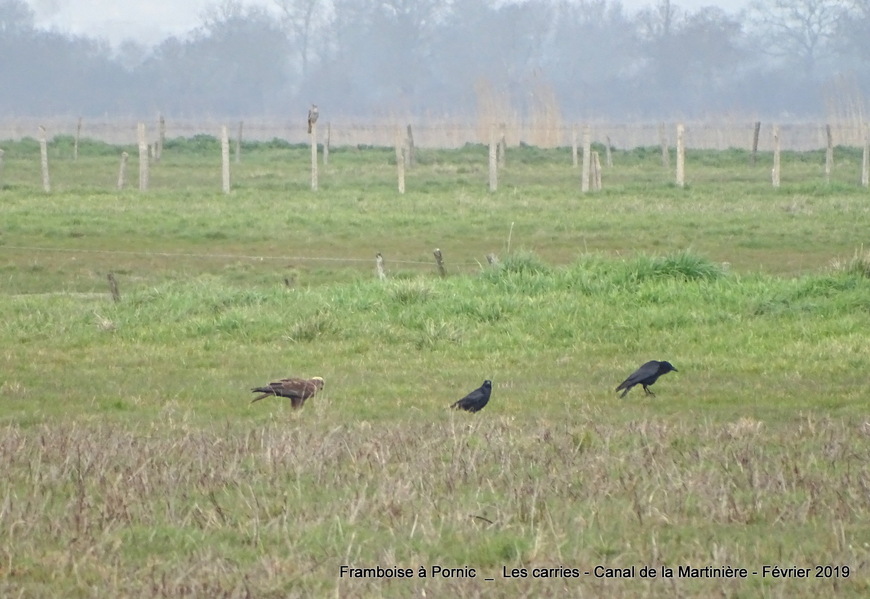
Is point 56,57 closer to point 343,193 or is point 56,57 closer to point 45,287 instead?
point 343,193

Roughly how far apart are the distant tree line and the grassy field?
69.8 metres

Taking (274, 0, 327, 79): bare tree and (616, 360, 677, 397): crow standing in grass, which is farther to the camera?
(274, 0, 327, 79): bare tree

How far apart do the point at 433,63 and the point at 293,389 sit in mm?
102069

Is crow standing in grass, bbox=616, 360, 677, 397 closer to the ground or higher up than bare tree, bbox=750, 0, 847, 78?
closer to the ground

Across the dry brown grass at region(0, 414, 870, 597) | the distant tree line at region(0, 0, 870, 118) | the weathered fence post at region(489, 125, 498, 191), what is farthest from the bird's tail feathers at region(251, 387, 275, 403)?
the distant tree line at region(0, 0, 870, 118)

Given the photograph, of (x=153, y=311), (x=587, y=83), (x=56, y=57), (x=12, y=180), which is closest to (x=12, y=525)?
(x=153, y=311)

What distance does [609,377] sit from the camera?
33.0ft

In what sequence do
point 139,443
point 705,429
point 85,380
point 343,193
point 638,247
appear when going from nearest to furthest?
point 139,443
point 705,429
point 85,380
point 638,247
point 343,193

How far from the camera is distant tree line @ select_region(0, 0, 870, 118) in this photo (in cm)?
9712

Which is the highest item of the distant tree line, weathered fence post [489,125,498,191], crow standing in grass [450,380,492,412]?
the distant tree line

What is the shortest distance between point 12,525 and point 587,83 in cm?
9878

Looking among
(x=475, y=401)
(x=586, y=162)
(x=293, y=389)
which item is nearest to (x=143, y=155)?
(x=586, y=162)

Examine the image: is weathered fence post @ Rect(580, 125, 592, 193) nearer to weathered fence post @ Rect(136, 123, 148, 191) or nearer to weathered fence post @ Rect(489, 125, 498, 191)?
weathered fence post @ Rect(489, 125, 498, 191)

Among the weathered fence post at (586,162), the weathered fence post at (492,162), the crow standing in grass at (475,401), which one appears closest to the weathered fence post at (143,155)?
the weathered fence post at (492,162)
